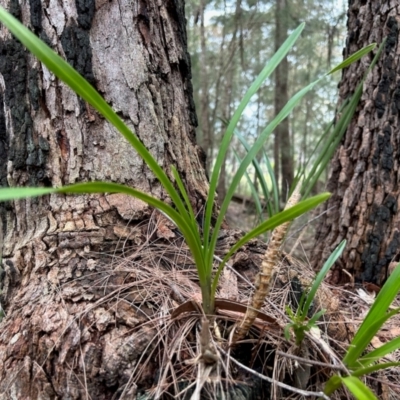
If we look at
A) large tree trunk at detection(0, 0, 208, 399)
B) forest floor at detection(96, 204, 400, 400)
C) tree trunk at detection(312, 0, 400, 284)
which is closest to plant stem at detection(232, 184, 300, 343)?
forest floor at detection(96, 204, 400, 400)

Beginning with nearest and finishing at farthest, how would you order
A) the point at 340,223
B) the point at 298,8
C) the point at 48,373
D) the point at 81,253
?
1. the point at 48,373
2. the point at 81,253
3. the point at 340,223
4. the point at 298,8

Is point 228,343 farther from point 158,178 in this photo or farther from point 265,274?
point 158,178

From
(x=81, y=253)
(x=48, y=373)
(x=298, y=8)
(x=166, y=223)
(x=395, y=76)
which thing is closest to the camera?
(x=48, y=373)

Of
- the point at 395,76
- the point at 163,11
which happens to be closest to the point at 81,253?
the point at 163,11

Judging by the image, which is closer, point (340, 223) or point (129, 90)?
point (129, 90)

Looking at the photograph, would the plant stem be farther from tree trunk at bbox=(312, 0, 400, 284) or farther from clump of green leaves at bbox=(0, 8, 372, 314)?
tree trunk at bbox=(312, 0, 400, 284)

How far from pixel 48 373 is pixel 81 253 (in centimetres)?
28

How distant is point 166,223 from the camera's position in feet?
3.39

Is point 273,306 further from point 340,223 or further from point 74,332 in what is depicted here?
point 340,223

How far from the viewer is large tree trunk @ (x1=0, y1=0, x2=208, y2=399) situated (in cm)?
92

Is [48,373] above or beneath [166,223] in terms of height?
beneath

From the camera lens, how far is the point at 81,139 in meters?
1.01

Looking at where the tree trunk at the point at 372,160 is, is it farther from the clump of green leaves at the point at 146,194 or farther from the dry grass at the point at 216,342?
the clump of green leaves at the point at 146,194

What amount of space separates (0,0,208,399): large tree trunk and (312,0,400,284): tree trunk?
27.5 inches
